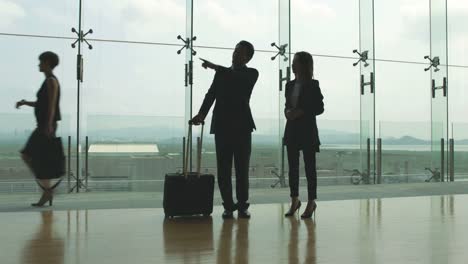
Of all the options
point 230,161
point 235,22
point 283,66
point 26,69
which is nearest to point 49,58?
point 230,161

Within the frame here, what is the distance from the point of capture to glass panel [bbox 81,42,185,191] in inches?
259

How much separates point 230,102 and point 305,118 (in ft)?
1.84

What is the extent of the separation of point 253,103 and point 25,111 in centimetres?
309

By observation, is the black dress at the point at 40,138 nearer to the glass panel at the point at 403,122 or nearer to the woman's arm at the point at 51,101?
the woman's arm at the point at 51,101

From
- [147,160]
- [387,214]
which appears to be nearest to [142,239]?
[387,214]

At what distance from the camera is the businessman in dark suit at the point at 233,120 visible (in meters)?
3.74

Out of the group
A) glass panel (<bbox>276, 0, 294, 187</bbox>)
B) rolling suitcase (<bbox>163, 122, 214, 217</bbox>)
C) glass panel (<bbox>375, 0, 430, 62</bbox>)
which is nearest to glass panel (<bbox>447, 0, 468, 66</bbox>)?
glass panel (<bbox>375, 0, 430, 62</bbox>)

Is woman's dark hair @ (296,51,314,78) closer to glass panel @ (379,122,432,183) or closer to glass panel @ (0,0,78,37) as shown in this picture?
glass panel @ (0,0,78,37)

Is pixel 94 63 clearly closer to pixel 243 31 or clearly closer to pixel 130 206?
pixel 243 31

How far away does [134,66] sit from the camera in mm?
6992

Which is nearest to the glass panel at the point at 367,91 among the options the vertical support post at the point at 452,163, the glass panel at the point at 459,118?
the vertical support post at the point at 452,163

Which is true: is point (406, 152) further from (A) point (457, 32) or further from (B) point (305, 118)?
(B) point (305, 118)

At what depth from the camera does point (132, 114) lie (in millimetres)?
6805

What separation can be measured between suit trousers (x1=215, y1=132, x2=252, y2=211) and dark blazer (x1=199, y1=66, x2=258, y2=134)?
0.05 meters
